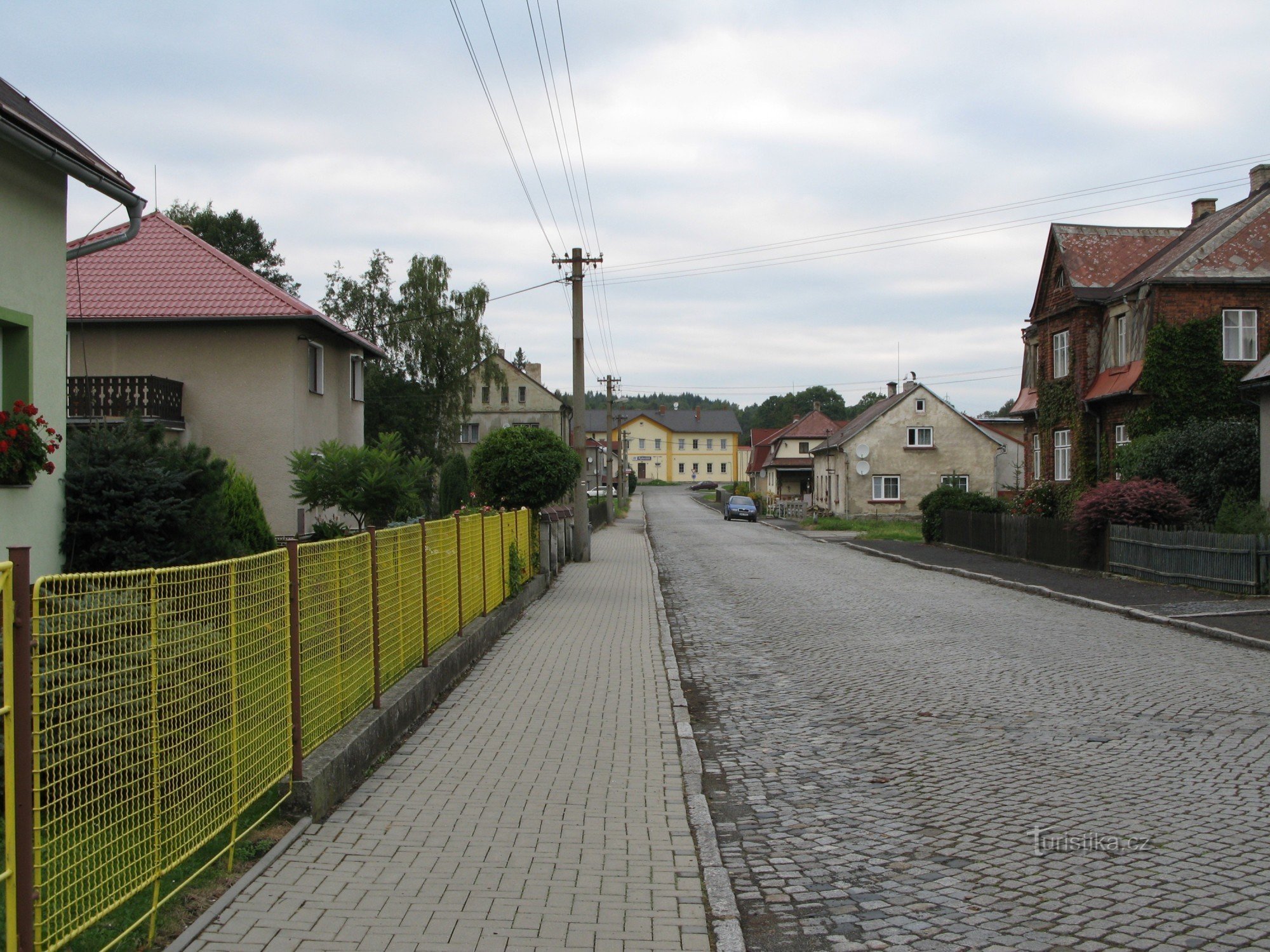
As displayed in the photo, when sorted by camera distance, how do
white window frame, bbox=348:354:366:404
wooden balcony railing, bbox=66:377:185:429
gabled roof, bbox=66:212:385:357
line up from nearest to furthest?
wooden balcony railing, bbox=66:377:185:429
gabled roof, bbox=66:212:385:357
white window frame, bbox=348:354:366:404

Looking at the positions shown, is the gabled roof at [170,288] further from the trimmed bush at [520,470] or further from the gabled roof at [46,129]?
the gabled roof at [46,129]

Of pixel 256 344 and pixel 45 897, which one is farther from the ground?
pixel 256 344

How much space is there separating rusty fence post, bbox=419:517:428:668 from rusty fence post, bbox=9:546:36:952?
5949mm

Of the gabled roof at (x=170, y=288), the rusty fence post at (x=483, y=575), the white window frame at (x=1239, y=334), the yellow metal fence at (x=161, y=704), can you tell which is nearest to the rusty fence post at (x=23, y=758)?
the yellow metal fence at (x=161, y=704)

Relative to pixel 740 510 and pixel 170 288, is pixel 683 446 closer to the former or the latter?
pixel 740 510

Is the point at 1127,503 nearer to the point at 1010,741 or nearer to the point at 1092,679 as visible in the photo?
the point at 1092,679

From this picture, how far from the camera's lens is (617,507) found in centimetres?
7038

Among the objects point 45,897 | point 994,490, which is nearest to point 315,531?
point 45,897

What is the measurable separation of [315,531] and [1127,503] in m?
16.1

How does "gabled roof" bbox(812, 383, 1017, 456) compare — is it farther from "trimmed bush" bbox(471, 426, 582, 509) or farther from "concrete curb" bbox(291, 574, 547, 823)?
"concrete curb" bbox(291, 574, 547, 823)

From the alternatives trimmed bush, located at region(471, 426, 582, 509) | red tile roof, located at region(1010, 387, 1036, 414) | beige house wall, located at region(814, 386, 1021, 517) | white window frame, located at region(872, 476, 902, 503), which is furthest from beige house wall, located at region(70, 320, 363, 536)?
white window frame, located at region(872, 476, 902, 503)

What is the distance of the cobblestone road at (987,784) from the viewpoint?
4625 millimetres

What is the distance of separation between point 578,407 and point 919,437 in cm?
3251

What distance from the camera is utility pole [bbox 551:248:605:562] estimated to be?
87.4ft
